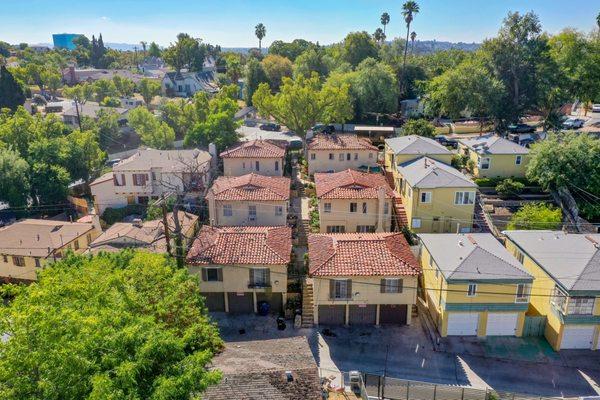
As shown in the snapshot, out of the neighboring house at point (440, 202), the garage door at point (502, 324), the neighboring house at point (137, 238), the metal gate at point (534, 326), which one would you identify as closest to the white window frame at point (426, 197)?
the neighboring house at point (440, 202)

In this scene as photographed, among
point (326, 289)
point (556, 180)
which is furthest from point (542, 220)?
point (326, 289)

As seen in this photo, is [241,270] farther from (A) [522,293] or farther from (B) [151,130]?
(B) [151,130]

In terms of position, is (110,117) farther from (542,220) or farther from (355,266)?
(542,220)

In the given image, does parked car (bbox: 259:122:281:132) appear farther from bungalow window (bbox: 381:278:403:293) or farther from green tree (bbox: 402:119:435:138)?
bungalow window (bbox: 381:278:403:293)

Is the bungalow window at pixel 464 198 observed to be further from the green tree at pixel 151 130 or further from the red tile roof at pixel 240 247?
the green tree at pixel 151 130

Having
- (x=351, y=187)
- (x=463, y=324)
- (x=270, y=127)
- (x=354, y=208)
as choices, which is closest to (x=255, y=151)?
(x=351, y=187)
